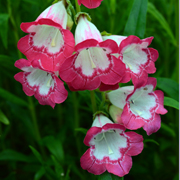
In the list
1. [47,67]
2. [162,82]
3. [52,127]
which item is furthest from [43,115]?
[47,67]

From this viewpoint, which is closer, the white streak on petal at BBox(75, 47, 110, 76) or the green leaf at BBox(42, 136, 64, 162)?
the white streak on petal at BBox(75, 47, 110, 76)

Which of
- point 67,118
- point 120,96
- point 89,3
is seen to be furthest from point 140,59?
point 67,118

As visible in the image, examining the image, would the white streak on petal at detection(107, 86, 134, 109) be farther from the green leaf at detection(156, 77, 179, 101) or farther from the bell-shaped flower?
the green leaf at detection(156, 77, 179, 101)

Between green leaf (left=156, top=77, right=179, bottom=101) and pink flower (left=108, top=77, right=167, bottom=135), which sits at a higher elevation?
pink flower (left=108, top=77, right=167, bottom=135)

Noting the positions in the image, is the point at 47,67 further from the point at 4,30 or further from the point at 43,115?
the point at 43,115

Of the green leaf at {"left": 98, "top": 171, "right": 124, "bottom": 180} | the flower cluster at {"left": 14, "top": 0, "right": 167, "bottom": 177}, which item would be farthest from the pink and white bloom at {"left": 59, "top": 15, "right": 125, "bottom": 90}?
the green leaf at {"left": 98, "top": 171, "right": 124, "bottom": 180}

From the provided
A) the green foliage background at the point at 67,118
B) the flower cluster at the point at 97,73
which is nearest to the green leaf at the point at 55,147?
the green foliage background at the point at 67,118
